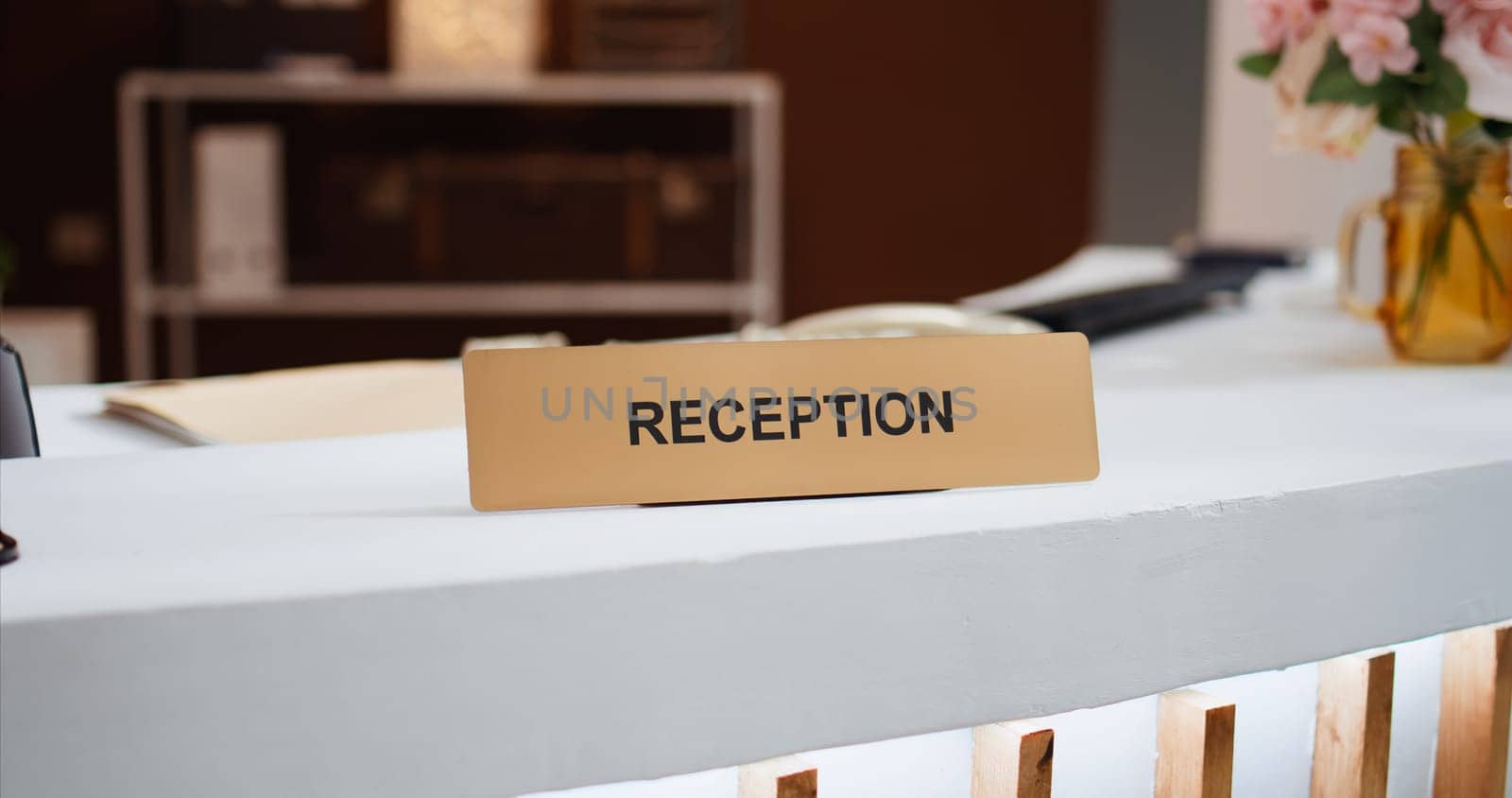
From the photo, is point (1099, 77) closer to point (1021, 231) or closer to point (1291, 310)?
point (1021, 231)

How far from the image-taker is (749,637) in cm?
50

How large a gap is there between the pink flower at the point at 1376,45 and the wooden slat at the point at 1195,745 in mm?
557

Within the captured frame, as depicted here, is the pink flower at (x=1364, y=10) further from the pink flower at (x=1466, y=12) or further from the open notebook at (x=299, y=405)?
the open notebook at (x=299, y=405)

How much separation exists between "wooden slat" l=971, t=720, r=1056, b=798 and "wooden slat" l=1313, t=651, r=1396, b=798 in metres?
0.20

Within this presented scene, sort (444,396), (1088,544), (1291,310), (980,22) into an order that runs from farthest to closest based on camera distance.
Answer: (980,22) → (1291,310) → (444,396) → (1088,544)

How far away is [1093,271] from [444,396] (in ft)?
4.45

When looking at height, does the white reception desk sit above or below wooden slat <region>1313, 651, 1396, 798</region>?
above

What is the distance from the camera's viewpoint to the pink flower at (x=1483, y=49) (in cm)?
92

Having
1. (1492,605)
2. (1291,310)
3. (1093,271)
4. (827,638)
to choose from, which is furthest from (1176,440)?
(1093,271)

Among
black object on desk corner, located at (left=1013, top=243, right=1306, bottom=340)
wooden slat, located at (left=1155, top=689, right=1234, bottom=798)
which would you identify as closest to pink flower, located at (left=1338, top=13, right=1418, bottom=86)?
black object on desk corner, located at (left=1013, top=243, right=1306, bottom=340)

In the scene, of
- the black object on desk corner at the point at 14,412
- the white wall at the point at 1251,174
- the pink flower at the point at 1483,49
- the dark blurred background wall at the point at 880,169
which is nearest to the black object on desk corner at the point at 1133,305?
the pink flower at the point at 1483,49

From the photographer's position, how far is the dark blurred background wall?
3.48 meters

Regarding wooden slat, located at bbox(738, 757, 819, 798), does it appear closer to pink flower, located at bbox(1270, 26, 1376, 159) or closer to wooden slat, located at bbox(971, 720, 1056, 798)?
wooden slat, located at bbox(971, 720, 1056, 798)

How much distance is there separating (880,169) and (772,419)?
129 inches
